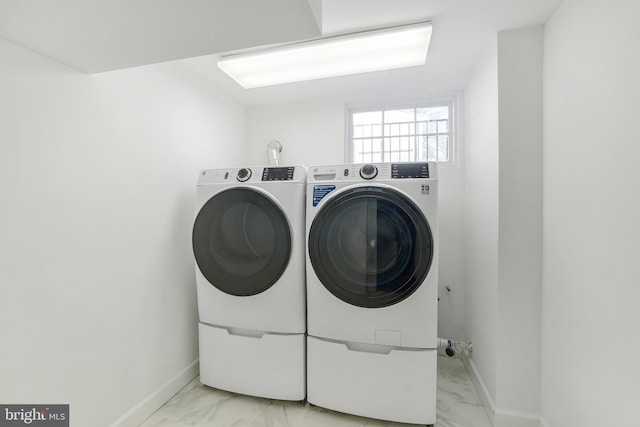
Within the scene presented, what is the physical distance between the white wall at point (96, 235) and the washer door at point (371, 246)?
98cm

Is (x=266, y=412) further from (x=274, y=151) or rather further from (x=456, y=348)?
(x=274, y=151)

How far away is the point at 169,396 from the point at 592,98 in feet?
8.58

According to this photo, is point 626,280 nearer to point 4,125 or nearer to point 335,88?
point 335,88

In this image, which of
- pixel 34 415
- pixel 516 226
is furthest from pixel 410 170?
pixel 34 415

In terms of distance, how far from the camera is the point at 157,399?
1525 mm

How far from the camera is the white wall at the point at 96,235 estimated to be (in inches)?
38.4

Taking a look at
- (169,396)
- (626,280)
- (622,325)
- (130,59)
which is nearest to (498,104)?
(626,280)

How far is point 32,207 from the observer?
101 cm

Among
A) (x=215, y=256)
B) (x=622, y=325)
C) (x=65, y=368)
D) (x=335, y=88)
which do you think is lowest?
(x=65, y=368)

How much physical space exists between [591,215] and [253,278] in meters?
1.58

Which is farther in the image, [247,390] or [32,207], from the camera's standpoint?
[247,390]

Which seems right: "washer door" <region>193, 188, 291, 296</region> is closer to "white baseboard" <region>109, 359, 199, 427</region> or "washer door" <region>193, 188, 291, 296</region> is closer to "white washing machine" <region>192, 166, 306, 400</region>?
"white washing machine" <region>192, 166, 306, 400</region>

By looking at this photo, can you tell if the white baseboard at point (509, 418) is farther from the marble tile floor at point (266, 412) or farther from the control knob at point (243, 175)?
the control knob at point (243, 175)

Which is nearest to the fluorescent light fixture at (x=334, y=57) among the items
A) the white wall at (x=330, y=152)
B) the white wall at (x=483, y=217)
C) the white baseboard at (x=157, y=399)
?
the white wall at (x=483, y=217)
